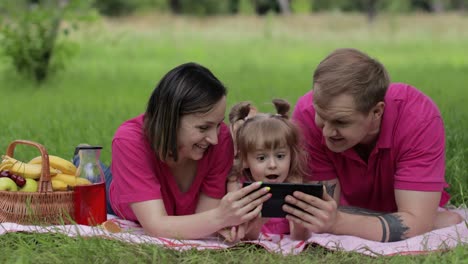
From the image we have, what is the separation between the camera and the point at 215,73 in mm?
15398

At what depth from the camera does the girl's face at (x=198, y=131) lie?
447 cm

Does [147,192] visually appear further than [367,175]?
No

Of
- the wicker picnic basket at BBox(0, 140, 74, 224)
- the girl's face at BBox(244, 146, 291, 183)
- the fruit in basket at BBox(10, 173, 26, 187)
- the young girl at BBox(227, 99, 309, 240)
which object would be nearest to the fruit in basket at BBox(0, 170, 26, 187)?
the fruit in basket at BBox(10, 173, 26, 187)

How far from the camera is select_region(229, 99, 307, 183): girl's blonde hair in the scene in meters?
4.72

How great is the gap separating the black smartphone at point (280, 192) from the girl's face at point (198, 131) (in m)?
0.37

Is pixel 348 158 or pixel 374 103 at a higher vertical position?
pixel 374 103

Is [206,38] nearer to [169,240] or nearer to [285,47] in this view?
[285,47]

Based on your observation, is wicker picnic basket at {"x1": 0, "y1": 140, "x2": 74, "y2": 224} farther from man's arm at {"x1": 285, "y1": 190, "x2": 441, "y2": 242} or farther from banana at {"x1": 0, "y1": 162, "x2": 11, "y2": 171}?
man's arm at {"x1": 285, "y1": 190, "x2": 441, "y2": 242}

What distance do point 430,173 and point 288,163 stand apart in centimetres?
77

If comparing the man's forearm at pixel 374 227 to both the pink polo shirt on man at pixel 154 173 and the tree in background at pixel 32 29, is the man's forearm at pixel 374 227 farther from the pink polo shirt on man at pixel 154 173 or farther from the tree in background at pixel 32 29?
the tree in background at pixel 32 29

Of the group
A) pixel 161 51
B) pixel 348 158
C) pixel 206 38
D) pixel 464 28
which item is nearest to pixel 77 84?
pixel 161 51

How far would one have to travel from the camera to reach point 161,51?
845 inches

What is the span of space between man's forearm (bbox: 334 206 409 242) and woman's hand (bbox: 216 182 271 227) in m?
0.51

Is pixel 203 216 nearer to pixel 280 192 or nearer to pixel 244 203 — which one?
pixel 244 203
